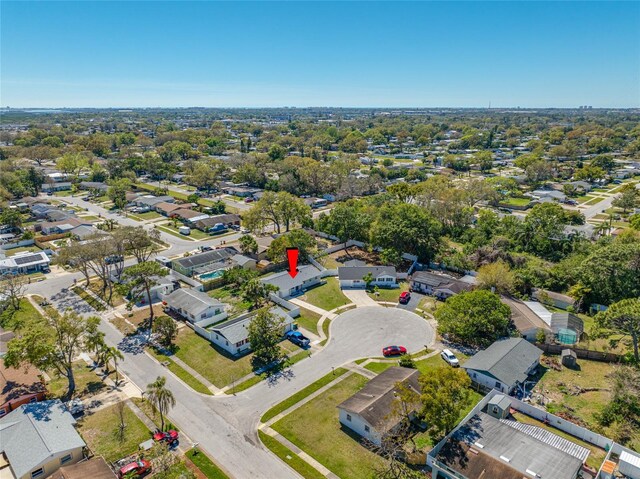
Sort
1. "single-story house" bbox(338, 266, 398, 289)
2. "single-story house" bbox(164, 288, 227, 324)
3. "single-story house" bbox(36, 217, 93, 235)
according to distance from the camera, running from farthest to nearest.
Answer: "single-story house" bbox(36, 217, 93, 235) < "single-story house" bbox(338, 266, 398, 289) < "single-story house" bbox(164, 288, 227, 324)

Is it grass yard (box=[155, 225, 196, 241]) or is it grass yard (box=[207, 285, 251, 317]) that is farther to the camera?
grass yard (box=[155, 225, 196, 241])

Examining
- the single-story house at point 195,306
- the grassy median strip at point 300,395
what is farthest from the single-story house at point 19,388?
the grassy median strip at point 300,395

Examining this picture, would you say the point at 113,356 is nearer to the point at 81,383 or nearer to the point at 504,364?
the point at 81,383

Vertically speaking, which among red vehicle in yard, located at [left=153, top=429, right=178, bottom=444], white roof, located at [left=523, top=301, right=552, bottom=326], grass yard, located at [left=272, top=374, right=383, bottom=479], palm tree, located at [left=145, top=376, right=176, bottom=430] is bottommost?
grass yard, located at [left=272, top=374, right=383, bottom=479]

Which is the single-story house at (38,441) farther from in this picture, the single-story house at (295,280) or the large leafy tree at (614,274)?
the large leafy tree at (614,274)

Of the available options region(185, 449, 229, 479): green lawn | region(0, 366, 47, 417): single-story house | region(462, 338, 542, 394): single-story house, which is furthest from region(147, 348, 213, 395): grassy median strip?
region(462, 338, 542, 394): single-story house

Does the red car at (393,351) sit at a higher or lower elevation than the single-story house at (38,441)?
lower

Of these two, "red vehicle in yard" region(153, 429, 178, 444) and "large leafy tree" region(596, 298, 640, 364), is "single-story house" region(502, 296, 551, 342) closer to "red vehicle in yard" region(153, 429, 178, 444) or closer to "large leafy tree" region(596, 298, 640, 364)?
"large leafy tree" region(596, 298, 640, 364)
